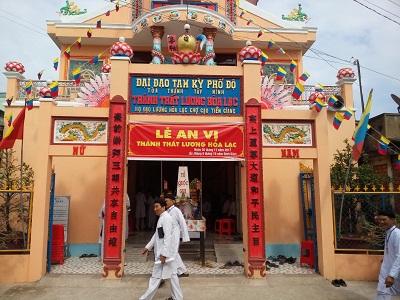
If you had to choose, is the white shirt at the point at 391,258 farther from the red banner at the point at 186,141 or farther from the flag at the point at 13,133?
the flag at the point at 13,133

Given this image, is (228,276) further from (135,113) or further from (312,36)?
(312,36)

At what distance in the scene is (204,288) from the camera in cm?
592

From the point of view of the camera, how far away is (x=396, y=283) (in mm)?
4391

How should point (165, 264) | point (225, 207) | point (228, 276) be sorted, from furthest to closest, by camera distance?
point (225, 207) → point (228, 276) → point (165, 264)

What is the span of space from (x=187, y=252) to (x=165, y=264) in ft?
10.1

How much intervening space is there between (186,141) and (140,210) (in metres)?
5.33

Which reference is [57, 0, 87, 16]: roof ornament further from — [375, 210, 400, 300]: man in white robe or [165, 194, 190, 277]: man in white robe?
[375, 210, 400, 300]: man in white robe

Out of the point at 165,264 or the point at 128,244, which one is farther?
the point at 128,244

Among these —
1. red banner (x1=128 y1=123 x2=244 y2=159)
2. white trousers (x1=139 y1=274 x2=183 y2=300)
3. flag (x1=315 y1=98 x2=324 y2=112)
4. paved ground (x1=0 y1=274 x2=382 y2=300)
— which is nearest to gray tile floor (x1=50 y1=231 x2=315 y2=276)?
paved ground (x1=0 y1=274 x2=382 y2=300)

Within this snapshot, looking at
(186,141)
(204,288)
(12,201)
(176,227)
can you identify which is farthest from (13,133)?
(204,288)

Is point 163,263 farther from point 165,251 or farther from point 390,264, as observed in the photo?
point 390,264

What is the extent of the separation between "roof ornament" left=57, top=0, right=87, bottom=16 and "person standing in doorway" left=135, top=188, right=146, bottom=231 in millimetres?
6479

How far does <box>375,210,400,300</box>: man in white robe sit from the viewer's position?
4172 millimetres

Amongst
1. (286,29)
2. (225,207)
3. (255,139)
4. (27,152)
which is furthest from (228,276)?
(286,29)
